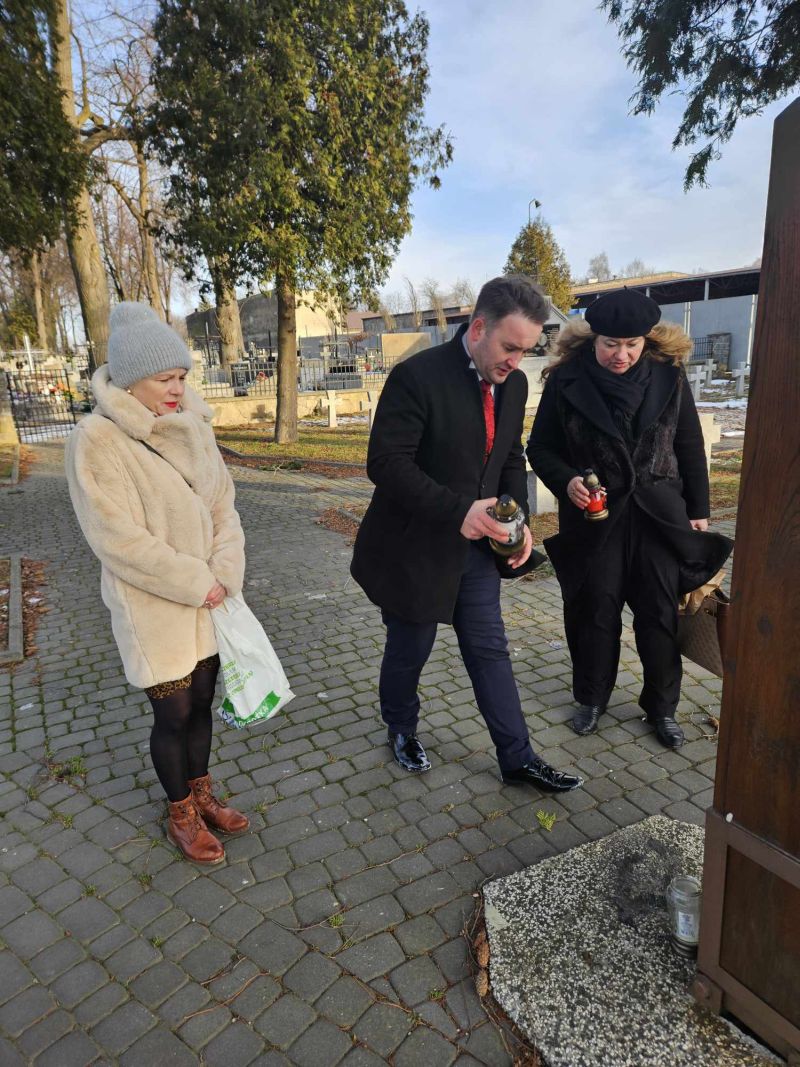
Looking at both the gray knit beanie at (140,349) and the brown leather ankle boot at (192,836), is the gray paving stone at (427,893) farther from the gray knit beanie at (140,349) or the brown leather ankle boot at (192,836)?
the gray knit beanie at (140,349)

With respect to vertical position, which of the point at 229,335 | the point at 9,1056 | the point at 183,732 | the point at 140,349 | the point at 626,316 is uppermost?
the point at 229,335

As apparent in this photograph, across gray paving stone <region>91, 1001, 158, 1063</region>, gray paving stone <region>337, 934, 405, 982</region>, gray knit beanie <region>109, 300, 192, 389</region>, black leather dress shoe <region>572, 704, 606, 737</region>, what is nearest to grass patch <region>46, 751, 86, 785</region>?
gray paving stone <region>91, 1001, 158, 1063</region>

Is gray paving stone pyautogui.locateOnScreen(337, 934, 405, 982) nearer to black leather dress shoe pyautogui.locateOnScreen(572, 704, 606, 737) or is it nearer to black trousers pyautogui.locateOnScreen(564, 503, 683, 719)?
black leather dress shoe pyautogui.locateOnScreen(572, 704, 606, 737)

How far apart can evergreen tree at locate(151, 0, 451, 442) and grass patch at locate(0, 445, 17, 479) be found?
17.3 ft

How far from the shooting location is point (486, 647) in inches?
114

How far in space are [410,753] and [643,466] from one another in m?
1.69

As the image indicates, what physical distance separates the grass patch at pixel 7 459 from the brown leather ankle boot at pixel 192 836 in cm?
1137

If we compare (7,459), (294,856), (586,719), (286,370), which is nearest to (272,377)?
(286,370)

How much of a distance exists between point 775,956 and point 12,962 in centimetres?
228

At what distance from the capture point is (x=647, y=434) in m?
3.06

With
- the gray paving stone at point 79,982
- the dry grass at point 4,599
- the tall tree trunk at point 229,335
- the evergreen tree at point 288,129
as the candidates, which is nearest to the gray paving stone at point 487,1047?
the gray paving stone at point 79,982

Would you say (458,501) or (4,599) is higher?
(458,501)

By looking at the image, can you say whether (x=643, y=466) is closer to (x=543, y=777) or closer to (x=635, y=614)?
(x=635, y=614)

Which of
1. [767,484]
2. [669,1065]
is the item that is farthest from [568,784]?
[767,484]
